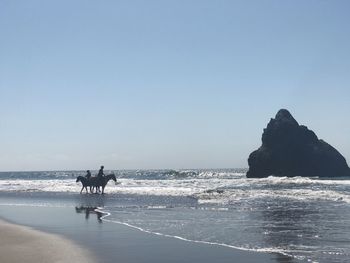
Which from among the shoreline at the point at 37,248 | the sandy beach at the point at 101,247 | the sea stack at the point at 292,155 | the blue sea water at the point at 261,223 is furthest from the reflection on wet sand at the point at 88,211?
the sea stack at the point at 292,155

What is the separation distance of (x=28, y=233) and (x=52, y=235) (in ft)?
3.16

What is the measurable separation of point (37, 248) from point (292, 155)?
87.8 meters

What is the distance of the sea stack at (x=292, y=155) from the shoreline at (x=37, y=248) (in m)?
81.3

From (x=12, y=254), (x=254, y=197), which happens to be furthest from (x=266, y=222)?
(x=254, y=197)

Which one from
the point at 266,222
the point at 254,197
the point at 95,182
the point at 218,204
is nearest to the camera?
the point at 266,222

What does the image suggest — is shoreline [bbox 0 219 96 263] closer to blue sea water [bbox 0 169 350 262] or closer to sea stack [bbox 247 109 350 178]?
blue sea water [bbox 0 169 350 262]

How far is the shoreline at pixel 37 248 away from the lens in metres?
11.0

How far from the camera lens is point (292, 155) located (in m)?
96.0

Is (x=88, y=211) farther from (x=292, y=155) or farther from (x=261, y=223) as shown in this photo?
(x=292, y=155)

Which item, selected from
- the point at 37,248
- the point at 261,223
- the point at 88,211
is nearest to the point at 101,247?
the point at 37,248

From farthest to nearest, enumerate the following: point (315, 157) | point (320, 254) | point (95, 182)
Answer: point (315, 157)
point (95, 182)
point (320, 254)

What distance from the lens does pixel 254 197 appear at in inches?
1126

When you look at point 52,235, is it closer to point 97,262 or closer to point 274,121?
point 97,262

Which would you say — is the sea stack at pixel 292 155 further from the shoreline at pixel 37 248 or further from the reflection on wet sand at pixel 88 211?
the shoreline at pixel 37 248
